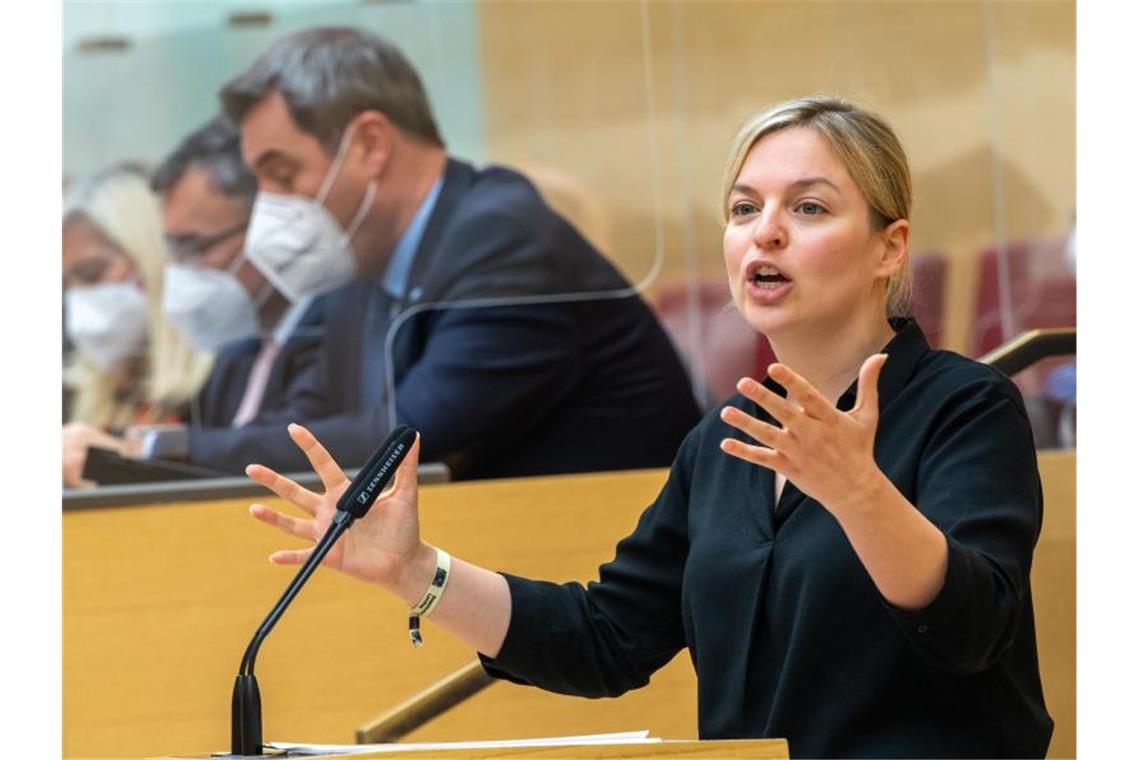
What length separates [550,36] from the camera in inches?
156

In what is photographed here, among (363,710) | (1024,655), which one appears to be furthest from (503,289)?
(1024,655)

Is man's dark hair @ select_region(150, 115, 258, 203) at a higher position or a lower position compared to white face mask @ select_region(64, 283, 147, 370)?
higher

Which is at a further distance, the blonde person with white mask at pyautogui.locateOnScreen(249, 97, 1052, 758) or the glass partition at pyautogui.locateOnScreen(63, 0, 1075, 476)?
the glass partition at pyautogui.locateOnScreen(63, 0, 1075, 476)

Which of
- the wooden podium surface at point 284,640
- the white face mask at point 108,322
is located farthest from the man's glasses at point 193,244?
the wooden podium surface at point 284,640

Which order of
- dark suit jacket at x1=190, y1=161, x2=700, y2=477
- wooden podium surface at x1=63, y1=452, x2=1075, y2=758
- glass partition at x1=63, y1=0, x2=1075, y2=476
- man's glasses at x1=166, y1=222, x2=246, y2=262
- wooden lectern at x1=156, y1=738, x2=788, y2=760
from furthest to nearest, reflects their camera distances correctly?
man's glasses at x1=166, y1=222, x2=246, y2=262 < glass partition at x1=63, y1=0, x2=1075, y2=476 < dark suit jacket at x1=190, y1=161, x2=700, y2=477 < wooden podium surface at x1=63, y1=452, x2=1075, y2=758 < wooden lectern at x1=156, y1=738, x2=788, y2=760

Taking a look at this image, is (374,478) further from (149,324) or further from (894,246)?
(149,324)

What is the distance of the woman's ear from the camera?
183 cm

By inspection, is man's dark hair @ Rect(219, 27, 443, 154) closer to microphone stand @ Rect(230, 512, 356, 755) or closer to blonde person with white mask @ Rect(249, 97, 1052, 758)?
blonde person with white mask @ Rect(249, 97, 1052, 758)

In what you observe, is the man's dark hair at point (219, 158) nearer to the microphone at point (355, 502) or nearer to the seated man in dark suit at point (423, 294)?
the seated man in dark suit at point (423, 294)

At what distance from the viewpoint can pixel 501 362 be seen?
374 cm

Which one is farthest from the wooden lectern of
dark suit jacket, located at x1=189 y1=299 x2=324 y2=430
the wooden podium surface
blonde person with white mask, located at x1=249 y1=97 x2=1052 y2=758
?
dark suit jacket, located at x1=189 y1=299 x2=324 y2=430

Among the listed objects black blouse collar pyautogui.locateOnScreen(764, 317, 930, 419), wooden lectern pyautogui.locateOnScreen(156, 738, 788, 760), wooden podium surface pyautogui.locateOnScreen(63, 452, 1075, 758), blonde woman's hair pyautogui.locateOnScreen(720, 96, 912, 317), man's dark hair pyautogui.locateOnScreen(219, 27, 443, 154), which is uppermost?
man's dark hair pyautogui.locateOnScreen(219, 27, 443, 154)

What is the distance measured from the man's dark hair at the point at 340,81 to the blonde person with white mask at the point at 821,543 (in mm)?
2134
